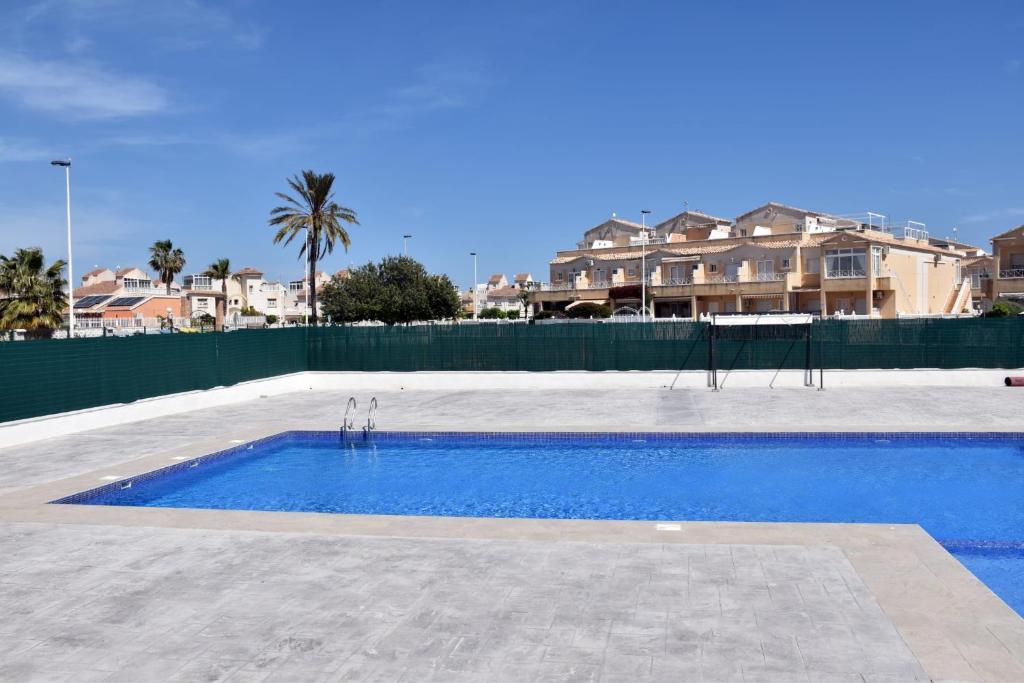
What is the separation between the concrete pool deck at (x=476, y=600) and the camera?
18.2 feet

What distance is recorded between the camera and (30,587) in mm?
7398

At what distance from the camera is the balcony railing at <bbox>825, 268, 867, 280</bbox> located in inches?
2192

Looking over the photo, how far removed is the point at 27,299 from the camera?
30.8 meters

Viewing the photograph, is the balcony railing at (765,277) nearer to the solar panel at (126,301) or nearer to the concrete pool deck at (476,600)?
the solar panel at (126,301)

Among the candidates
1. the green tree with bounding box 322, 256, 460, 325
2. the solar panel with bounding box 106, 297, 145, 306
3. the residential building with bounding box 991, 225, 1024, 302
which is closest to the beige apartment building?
the residential building with bounding box 991, 225, 1024, 302

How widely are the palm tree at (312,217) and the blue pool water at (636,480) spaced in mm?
29201

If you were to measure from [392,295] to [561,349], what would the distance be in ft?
107

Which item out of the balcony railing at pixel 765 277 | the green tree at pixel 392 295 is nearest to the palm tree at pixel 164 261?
the green tree at pixel 392 295

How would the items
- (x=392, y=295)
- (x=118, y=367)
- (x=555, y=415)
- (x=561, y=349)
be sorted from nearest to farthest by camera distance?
(x=118, y=367) → (x=555, y=415) → (x=561, y=349) → (x=392, y=295)

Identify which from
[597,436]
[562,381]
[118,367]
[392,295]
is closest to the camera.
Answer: [597,436]

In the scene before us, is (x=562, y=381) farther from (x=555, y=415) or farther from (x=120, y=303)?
(x=120, y=303)

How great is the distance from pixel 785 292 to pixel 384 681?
57477mm

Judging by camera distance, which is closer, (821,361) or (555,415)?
(555,415)

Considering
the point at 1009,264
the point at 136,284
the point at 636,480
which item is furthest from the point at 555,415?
the point at 136,284
